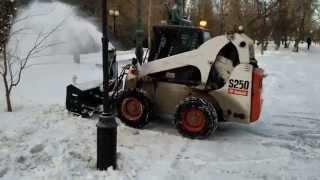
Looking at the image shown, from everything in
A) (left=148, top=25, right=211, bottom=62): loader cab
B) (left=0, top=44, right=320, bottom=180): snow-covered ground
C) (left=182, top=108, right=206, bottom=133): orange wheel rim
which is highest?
(left=148, top=25, right=211, bottom=62): loader cab

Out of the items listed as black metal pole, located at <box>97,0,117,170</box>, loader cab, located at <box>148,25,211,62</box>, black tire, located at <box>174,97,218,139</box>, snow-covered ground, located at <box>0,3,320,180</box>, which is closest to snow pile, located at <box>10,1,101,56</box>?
snow-covered ground, located at <box>0,3,320,180</box>

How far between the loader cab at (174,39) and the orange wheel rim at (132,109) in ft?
3.52

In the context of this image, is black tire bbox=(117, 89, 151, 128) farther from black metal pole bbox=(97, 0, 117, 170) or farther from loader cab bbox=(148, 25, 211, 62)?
black metal pole bbox=(97, 0, 117, 170)

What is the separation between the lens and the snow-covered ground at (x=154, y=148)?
24.4 feet

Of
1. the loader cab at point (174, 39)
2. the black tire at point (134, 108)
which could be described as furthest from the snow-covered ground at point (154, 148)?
the loader cab at point (174, 39)

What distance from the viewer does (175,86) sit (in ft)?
34.2

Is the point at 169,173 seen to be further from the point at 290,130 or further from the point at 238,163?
the point at 290,130

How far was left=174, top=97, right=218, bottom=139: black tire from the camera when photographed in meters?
9.56

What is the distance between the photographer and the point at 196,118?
32.0 feet

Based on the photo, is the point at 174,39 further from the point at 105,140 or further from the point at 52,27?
the point at 52,27

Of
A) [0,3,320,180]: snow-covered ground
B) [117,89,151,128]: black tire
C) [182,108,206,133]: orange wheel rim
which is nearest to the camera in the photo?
[0,3,320,180]: snow-covered ground

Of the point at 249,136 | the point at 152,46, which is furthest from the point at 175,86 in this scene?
the point at 249,136

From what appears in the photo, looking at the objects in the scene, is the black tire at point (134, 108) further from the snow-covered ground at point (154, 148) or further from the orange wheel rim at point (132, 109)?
the snow-covered ground at point (154, 148)

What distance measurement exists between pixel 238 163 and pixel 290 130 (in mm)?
3238
